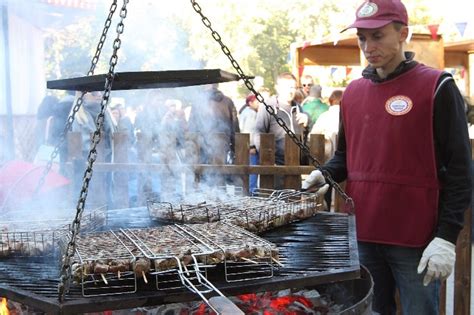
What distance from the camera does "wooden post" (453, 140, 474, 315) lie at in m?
4.32

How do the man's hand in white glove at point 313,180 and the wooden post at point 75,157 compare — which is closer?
the man's hand in white glove at point 313,180

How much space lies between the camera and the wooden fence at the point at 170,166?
550 cm

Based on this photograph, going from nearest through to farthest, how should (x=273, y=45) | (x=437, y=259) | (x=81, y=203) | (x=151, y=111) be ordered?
1. (x=81, y=203)
2. (x=437, y=259)
3. (x=151, y=111)
4. (x=273, y=45)

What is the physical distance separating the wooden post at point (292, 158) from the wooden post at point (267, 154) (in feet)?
0.48

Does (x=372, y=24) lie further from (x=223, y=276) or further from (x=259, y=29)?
(x=259, y=29)

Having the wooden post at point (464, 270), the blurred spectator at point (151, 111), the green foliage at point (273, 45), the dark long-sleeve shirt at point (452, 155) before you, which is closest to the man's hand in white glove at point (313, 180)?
the dark long-sleeve shirt at point (452, 155)

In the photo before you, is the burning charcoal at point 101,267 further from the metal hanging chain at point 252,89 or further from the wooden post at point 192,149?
the wooden post at point 192,149

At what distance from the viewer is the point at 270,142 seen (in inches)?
218

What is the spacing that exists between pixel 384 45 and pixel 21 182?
269cm

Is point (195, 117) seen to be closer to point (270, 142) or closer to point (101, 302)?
point (270, 142)

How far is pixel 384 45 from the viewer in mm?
3123

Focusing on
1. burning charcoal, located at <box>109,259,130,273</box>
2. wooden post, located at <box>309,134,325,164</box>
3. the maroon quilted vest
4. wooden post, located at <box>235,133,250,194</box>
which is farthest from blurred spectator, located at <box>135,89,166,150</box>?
burning charcoal, located at <box>109,259,130,273</box>

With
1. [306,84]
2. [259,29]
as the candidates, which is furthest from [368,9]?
[259,29]

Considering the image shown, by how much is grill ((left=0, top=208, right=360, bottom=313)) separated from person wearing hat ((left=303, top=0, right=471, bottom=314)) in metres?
0.32
